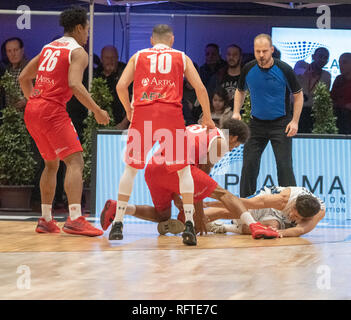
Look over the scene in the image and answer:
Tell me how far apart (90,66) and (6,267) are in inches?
186

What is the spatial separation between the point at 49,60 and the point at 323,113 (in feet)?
12.3

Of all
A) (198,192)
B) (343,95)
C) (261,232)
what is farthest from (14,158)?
(343,95)

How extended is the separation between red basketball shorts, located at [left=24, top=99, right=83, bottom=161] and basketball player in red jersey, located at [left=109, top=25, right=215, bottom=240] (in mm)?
558

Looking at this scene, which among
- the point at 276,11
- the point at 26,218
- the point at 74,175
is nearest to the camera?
the point at 74,175

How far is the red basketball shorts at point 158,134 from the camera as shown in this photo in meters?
4.55

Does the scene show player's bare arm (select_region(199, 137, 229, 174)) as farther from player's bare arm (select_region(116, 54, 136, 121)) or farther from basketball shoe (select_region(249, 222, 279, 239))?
player's bare arm (select_region(116, 54, 136, 121))

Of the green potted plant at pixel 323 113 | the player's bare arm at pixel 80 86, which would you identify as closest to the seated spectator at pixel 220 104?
the green potted plant at pixel 323 113

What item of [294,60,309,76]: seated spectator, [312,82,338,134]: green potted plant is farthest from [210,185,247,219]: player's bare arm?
[294,60,309,76]: seated spectator

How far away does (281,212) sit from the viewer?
527 cm

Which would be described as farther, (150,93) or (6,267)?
(150,93)

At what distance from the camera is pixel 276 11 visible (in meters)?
8.98

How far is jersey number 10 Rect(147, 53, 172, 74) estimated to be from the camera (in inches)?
183
